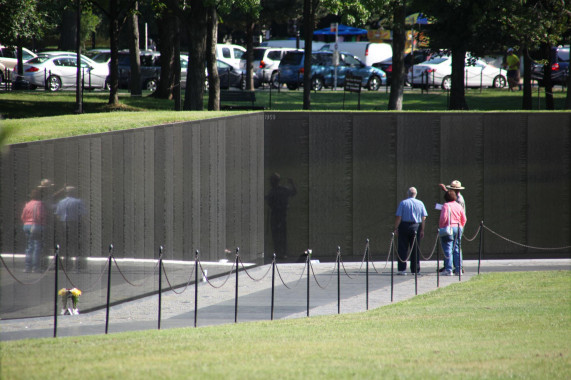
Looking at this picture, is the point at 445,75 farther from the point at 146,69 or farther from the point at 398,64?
the point at 146,69

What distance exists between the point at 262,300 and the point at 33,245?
4.11 m

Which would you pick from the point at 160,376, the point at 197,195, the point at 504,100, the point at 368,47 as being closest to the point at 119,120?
the point at 197,195

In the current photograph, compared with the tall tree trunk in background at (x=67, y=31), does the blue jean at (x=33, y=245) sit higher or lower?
lower

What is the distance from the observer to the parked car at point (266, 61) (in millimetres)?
39750

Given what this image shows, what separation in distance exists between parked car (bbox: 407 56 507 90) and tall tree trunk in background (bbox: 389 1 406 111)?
662 centimetres

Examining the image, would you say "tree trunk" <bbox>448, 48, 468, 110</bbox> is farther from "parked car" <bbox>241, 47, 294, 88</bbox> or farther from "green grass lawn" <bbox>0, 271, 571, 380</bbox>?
"green grass lawn" <bbox>0, 271, 571, 380</bbox>

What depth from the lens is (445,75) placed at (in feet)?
127

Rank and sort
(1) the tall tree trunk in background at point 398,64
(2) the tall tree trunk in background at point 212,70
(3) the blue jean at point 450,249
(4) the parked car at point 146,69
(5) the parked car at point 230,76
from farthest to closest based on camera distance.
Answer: (4) the parked car at point 146,69, (5) the parked car at point 230,76, (1) the tall tree trunk in background at point 398,64, (2) the tall tree trunk in background at point 212,70, (3) the blue jean at point 450,249

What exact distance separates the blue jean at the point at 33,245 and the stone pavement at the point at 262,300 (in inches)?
30.4

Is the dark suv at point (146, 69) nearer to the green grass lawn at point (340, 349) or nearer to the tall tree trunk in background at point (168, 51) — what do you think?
the tall tree trunk in background at point (168, 51)

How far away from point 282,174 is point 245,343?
861 centimetres

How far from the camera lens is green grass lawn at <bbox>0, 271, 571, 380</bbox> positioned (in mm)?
7461

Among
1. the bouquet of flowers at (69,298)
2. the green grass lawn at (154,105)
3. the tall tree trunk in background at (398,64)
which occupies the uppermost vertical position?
the tall tree trunk in background at (398,64)

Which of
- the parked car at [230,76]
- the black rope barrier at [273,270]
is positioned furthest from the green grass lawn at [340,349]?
the parked car at [230,76]
